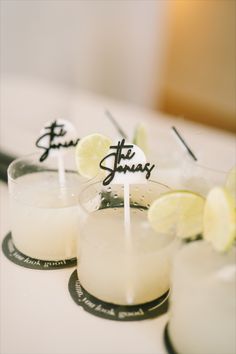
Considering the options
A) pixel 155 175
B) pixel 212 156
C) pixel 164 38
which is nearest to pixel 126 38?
pixel 164 38

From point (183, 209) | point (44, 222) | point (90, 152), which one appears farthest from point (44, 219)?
point (183, 209)

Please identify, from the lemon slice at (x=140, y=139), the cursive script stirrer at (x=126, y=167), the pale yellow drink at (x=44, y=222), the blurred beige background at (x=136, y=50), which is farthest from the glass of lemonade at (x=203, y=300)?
the blurred beige background at (x=136, y=50)

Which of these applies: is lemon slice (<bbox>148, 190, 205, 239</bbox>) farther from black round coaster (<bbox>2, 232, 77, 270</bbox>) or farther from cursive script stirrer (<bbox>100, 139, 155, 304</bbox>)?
black round coaster (<bbox>2, 232, 77, 270</bbox>)

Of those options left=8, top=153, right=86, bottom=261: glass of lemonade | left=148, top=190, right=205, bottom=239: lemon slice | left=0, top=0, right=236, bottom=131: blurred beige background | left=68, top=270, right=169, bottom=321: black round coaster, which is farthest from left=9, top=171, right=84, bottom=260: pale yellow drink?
left=0, top=0, right=236, bottom=131: blurred beige background

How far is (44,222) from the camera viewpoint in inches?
35.5

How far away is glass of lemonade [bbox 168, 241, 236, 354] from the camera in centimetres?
64

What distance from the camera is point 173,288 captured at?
2.28 ft

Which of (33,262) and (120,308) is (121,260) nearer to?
(120,308)

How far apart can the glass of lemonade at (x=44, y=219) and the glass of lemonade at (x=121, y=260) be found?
0.07 metres

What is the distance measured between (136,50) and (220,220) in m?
1.92

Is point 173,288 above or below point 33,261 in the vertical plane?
above

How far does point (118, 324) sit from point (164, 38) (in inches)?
83.8

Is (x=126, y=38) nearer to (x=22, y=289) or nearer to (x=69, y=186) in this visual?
(x=69, y=186)

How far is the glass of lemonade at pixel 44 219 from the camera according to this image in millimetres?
900
